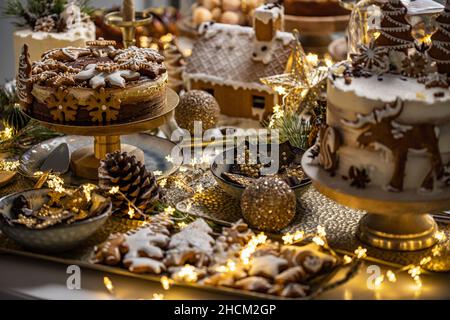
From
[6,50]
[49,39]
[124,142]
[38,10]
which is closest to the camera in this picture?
[124,142]

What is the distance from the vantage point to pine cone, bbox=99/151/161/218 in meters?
1.76

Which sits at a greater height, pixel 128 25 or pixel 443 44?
pixel 443 44

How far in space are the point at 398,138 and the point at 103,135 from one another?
69 cm

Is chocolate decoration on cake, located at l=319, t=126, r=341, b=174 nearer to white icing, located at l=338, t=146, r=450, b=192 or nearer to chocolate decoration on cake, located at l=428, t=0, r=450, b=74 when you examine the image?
white icing, located at l=338, t=146, r=450, b=192

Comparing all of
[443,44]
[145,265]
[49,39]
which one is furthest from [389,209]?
[49,39]

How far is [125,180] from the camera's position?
1.76m

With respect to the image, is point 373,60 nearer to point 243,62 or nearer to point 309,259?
point 309,259

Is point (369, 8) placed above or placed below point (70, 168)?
above

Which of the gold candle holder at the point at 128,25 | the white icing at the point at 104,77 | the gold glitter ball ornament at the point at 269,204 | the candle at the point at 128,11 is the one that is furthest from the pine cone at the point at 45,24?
the gold glitter ball ornament at the point at 269,204

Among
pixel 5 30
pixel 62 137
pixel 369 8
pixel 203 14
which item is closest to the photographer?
pixel 62 137
